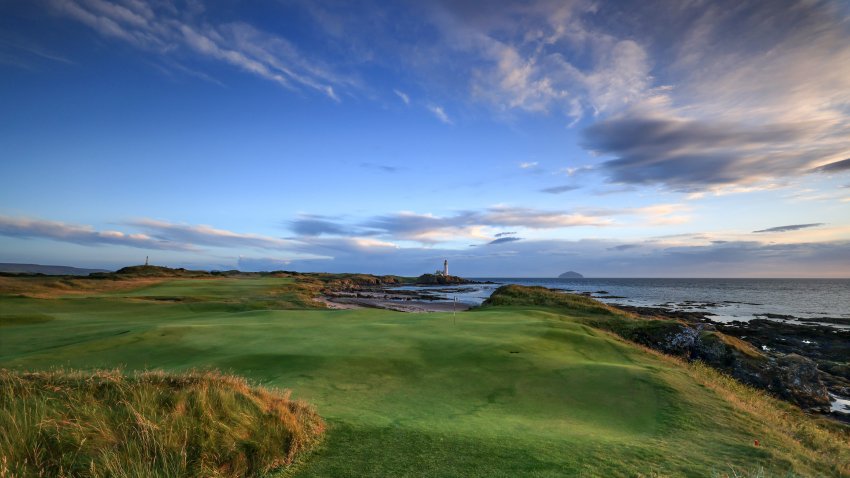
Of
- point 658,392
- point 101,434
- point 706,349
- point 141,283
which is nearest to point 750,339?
point 706,349

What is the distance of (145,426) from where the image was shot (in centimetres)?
603

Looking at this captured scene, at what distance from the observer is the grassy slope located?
7.11 metres

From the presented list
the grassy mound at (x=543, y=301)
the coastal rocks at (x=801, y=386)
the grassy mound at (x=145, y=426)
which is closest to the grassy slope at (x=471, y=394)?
the grassy mound at (x=145, y=426)

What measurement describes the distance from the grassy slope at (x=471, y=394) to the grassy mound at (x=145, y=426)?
35.8 inches

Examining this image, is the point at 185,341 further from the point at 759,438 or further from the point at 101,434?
the point at 759,438

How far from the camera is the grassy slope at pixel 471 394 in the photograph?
23.3 ft

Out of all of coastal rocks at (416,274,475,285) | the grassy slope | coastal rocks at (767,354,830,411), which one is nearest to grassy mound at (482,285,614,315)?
coastal rocks at (767,354,830,411)

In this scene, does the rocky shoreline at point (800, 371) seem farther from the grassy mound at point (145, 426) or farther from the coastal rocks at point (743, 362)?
the grassy mound at point (145, 426)

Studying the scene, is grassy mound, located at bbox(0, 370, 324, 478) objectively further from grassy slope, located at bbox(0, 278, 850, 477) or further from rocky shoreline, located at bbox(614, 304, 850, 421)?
rocky shoreline, located at bbox(614, 304, 850, 421)

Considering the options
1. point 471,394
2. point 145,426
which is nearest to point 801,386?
point 471,394

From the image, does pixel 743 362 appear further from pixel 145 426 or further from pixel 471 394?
pixel 145 426

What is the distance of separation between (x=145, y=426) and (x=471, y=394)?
316 inches

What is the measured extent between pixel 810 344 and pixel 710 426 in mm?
41695

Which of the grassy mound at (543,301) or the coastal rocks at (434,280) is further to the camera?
the coastal rocks at (434,280)
